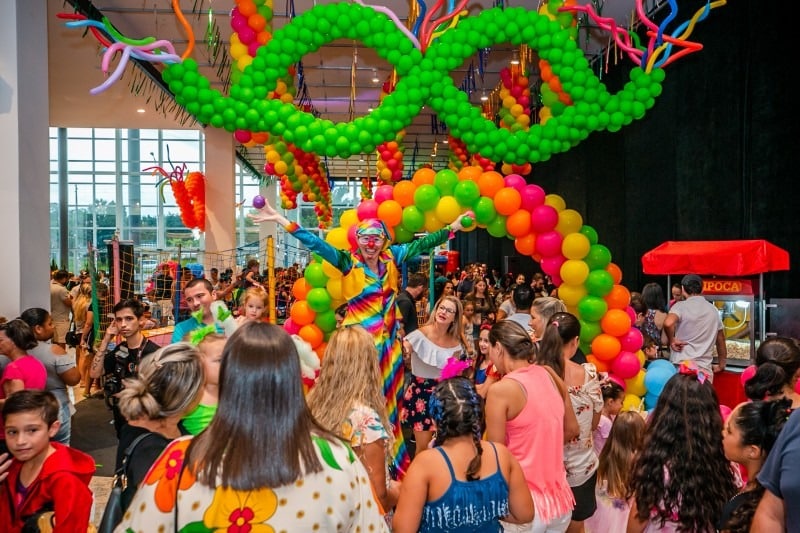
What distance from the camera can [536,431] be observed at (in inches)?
97.7

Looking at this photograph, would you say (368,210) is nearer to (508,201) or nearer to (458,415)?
(508,201)

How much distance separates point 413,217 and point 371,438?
3.57m

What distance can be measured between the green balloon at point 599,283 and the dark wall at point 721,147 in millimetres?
2242

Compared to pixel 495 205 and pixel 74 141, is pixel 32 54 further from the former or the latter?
pixel 74 141

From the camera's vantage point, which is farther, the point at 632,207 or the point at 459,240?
the point at 459,240

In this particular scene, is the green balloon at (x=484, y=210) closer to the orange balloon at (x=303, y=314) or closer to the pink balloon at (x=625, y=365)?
the pink balloon at (x=625, y=365)

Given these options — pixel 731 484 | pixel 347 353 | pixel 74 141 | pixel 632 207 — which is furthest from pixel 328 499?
pixel 74 141

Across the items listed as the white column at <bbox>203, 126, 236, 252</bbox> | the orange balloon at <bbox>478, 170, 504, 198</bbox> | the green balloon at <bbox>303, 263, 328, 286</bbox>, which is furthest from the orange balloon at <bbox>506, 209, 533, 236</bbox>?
the white column at <bbox>203, 126, 236, 252</bbox>

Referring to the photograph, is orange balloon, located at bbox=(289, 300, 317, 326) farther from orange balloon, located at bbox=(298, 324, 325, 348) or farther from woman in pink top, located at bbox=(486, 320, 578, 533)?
woman in pink top, located at bbox=(486, 320, 578, 533)

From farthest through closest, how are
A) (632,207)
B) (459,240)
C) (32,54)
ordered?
1. (459,240)
2. (632,207)
3. (32,54)

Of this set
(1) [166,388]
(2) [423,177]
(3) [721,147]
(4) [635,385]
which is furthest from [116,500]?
(3) [721,147]

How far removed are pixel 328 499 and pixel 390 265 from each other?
9.52 ft

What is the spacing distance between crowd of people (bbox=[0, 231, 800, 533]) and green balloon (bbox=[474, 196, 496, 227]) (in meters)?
1.68

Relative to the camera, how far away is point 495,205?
18.7ft
